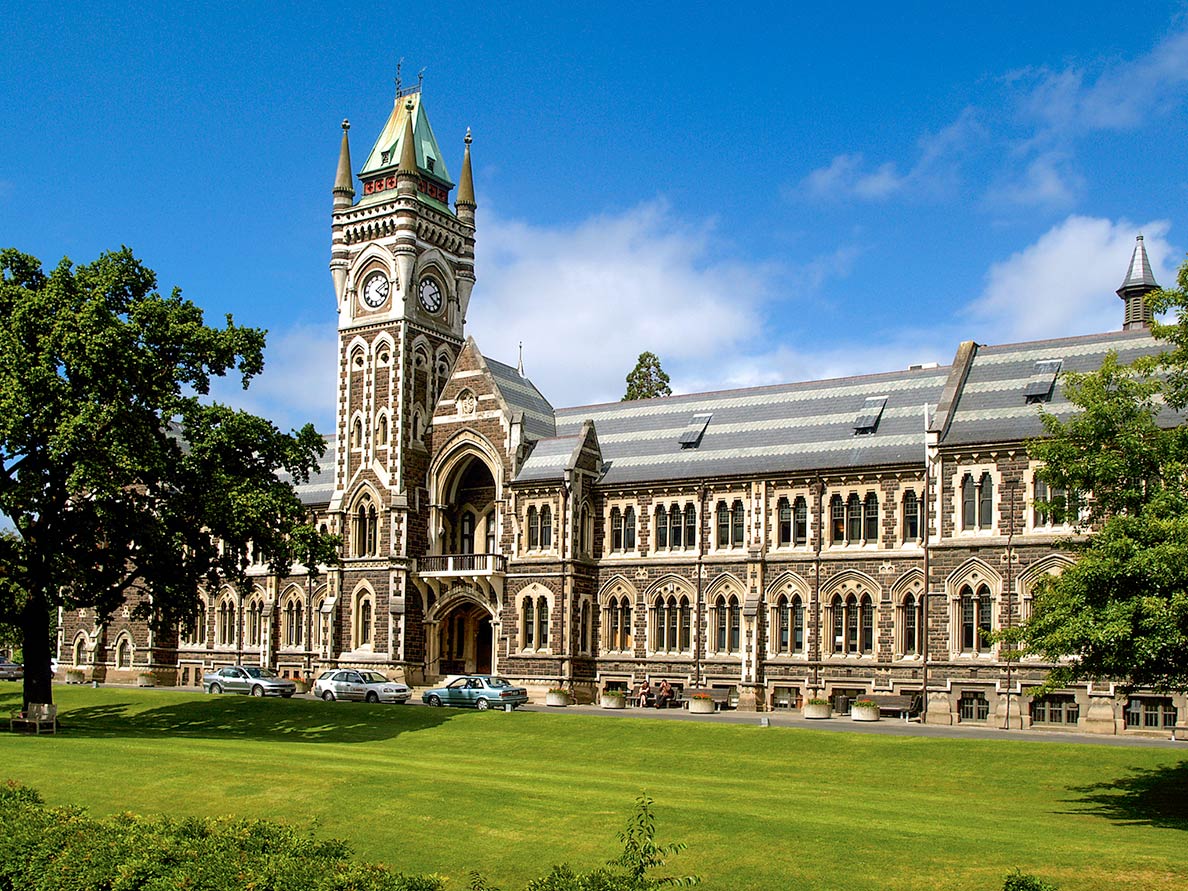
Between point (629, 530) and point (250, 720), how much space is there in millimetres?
20033

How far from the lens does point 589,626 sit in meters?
59.9

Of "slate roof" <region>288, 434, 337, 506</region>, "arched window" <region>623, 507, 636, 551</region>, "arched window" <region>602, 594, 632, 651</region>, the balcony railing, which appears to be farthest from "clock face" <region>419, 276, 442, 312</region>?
"arched window" <region>602, 594, 632, 651</region>

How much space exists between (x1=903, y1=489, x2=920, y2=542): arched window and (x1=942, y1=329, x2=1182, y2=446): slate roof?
3107 millimetres

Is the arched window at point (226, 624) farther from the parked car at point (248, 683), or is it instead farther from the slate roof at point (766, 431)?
the slate roof at point (766, 431)

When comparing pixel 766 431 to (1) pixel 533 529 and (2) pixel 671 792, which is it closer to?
(1) pixel 533 529

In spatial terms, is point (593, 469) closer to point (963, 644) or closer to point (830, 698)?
point (830, 698)

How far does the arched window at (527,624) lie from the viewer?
196ft

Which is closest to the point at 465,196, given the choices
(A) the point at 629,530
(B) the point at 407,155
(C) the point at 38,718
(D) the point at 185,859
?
(B) the point at 407,155

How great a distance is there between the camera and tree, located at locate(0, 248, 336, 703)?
127ft

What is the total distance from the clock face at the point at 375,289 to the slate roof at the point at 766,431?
1165 centimetres

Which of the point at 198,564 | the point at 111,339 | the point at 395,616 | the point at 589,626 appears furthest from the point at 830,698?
the point at 111,339

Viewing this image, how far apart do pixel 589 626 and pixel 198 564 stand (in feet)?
69.6

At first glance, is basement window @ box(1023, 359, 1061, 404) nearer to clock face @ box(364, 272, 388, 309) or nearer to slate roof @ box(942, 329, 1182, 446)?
slate roof @ box(942, 329, 1182, 446)

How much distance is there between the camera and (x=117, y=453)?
38.2 meters
